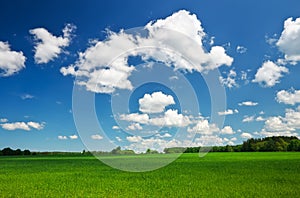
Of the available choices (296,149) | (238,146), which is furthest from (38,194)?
(238,146)

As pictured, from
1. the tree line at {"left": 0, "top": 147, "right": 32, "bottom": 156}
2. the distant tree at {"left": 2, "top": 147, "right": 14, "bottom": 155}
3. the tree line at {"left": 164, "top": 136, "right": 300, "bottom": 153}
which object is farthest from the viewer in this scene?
the distant tree at {"left": 2, "top": 147, "right": 14, "bottom": 155}

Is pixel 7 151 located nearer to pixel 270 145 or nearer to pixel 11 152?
pixel 11 152

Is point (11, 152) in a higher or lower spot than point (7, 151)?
lower

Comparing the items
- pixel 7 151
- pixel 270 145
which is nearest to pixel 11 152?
pixel 7 151

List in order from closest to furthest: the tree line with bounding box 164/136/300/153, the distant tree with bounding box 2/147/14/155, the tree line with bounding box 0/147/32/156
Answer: the tree line with bounding box 164/136/300/153
the tree line with bounding box 0/147/32/156
the distant tree with bounding box 2/147/14/155

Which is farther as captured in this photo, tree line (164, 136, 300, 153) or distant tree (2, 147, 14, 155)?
distant tree (2, 147, 14, 155)

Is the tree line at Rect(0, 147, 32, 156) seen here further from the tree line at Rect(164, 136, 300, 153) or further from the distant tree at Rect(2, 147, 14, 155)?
the tree line at Rect(164, 136, 300, 153)

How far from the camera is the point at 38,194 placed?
52.1 feet

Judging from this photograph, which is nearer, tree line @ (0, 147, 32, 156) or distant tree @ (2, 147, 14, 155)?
tree line @ (0, 147, 32, 156)

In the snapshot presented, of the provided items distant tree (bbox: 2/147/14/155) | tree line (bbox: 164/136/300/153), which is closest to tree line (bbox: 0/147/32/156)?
distant tree (bbox: 2/147/14/155)

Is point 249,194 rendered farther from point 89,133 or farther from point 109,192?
point 89,133

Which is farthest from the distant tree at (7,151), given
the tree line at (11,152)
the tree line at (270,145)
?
the tree line at (270,145)

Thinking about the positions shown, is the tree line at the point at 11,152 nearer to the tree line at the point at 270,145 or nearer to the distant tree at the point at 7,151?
the distant tree at the point at 7,151

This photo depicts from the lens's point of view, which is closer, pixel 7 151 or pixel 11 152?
pixel 7 151
